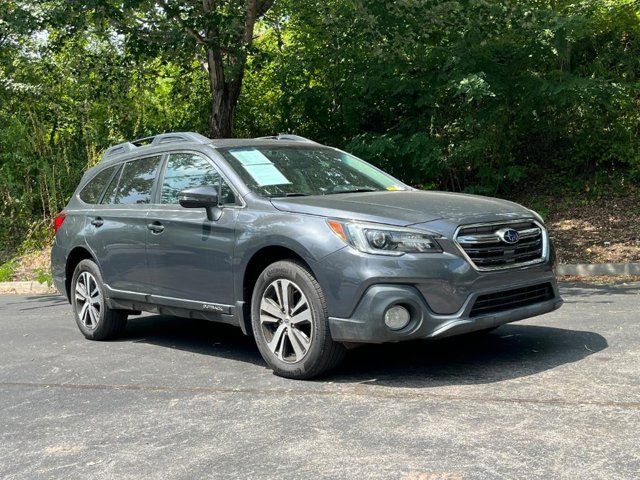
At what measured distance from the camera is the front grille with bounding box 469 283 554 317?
5449 mm

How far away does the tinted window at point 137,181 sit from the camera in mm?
7191

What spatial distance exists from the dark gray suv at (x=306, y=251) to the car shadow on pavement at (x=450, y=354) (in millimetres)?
353

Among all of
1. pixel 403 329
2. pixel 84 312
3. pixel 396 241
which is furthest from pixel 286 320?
pixel 84 312

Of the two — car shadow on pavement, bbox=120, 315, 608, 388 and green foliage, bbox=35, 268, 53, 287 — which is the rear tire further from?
green foliage, bbox=35, 268, 53, 287

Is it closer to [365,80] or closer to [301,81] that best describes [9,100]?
[301,81]

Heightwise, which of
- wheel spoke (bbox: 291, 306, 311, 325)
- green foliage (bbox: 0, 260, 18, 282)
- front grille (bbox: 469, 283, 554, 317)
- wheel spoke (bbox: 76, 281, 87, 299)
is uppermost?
front grille (bbox: 469, 283, 554, 317)

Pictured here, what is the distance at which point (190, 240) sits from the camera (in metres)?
6.39

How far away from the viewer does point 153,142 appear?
7.50 m

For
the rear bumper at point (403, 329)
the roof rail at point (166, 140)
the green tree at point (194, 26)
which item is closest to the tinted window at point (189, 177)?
the roof rail at point (166, 140)

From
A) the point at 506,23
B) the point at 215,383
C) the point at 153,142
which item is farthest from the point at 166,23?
the point at 215,383

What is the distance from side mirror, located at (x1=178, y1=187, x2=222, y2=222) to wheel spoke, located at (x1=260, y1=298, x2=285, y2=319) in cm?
78

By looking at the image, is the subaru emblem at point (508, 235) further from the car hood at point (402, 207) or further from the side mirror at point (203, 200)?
the side mirror at point (203, 200)

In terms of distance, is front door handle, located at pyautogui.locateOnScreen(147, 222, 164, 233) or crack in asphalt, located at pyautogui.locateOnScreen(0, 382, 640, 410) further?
front door handle, located at pyautogui.locateOnScreen(147, 222, 164, 233)

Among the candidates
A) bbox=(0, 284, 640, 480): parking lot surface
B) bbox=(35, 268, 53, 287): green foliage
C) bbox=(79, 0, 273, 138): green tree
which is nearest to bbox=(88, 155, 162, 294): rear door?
bbox=(0, 284, 640, 480): parking lot surface
